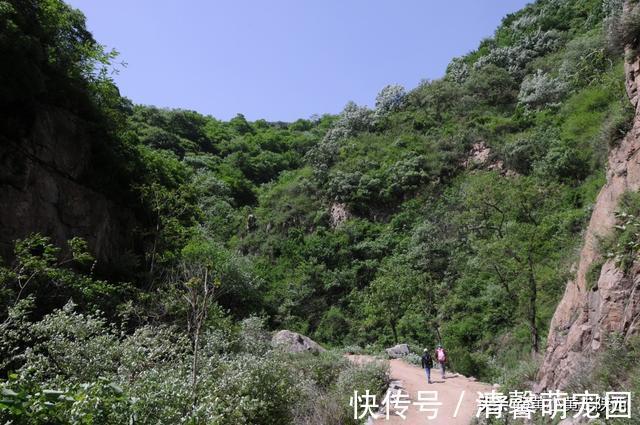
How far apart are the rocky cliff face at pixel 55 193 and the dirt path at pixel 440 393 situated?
1072cm

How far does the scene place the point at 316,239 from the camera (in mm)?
34125

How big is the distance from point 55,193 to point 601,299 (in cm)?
1477

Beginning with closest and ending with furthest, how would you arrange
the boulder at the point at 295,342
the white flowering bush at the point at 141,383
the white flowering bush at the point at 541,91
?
the white flowering bush at the point at 141,383
the boulder at the point at 295,342
the white flowering bush at the point at 541,91

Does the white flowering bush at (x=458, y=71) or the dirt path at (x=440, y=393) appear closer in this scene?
the dirt path at (x=440, y=393)

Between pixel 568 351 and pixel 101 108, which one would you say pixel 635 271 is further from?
pixel 101 108

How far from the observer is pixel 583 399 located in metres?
5.93

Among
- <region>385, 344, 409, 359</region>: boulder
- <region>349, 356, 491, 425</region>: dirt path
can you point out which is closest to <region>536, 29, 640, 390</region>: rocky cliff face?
<region>349, 356, 491, 425</region>: dirt path

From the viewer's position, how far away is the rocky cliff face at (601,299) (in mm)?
7020

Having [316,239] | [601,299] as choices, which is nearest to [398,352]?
[601,299]

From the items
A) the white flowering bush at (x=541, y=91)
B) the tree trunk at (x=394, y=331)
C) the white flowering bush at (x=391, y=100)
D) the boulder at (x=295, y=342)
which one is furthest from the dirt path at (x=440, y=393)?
the white flowering bush at (x=391, y=100)

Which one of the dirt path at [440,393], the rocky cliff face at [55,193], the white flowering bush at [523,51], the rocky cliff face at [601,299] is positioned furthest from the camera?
the white flowering bush at [523,51]

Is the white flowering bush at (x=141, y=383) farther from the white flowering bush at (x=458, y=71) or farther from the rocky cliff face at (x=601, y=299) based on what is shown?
the white flowering bush at (x=458, y=71)

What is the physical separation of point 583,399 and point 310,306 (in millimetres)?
24523

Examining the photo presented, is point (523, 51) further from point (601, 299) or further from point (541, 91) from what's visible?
point (601, 299)
